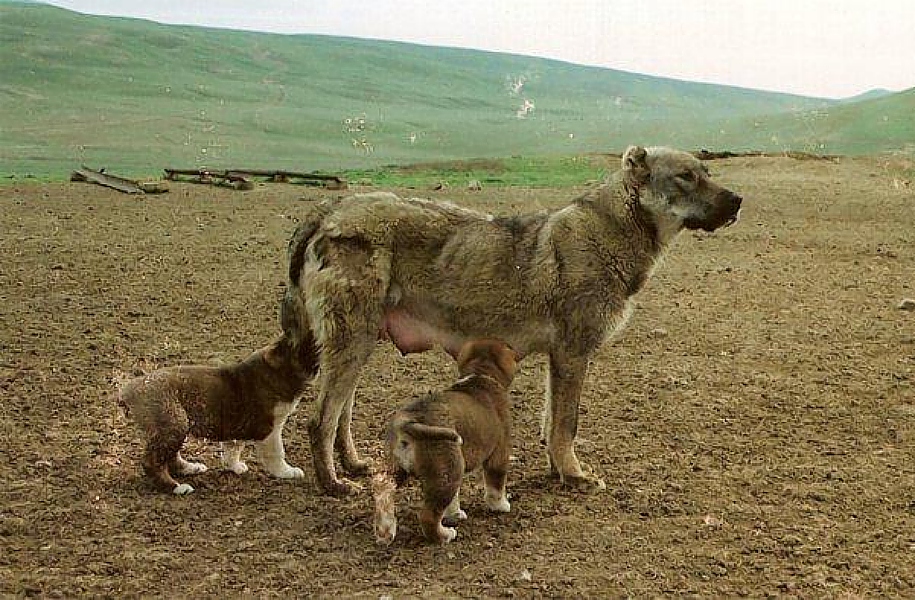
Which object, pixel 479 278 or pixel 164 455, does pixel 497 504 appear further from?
pixel 164 455

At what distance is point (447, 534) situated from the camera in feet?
15.2

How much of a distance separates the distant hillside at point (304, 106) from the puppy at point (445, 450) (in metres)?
16.5

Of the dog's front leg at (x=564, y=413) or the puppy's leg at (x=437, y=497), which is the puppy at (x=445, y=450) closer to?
the puppy's leg at (x=437, y=497)

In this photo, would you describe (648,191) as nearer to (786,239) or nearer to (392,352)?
(392,352)

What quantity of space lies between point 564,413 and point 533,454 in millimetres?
630

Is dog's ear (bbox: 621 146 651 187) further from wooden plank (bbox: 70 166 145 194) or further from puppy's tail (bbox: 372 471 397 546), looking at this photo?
wooden plank (bbox: 70 166 145 194)

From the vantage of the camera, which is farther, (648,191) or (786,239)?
(786,239)

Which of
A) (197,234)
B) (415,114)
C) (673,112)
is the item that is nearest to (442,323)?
(197,234)

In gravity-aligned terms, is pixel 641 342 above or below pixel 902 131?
below

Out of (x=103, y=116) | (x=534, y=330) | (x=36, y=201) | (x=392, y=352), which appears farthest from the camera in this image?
(x=103, y=116)

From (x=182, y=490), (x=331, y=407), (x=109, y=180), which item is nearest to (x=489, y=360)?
(x=331, y=407)

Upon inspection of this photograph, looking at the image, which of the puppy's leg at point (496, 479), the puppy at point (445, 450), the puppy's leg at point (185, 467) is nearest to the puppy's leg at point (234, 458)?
the puppy's leg at point (185, 467)

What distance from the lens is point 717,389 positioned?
721cm

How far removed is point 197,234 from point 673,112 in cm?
4817
